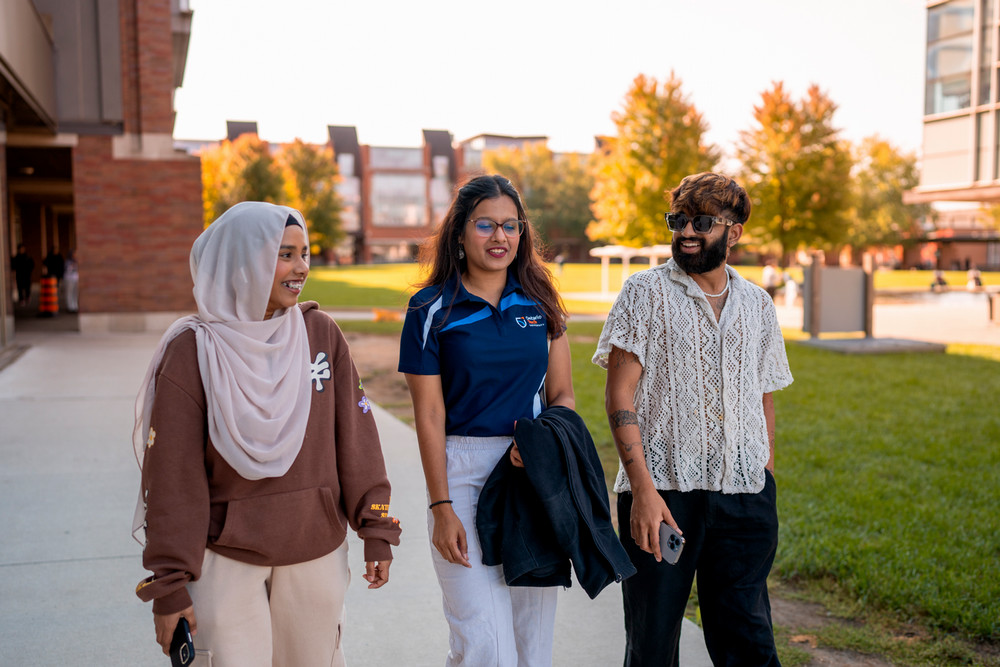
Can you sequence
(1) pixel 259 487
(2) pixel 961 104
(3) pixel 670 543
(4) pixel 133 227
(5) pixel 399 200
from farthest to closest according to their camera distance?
(5) pixel 399 200 → (2) pixel 961 104 → (4) pixel 133 227 → (3) pixel 670 543 → (1) pixel 259 487

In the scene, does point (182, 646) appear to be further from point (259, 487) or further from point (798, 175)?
point (798, 175)

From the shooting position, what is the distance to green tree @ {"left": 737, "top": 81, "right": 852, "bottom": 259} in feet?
117

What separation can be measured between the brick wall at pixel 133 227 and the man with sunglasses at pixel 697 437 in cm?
1594

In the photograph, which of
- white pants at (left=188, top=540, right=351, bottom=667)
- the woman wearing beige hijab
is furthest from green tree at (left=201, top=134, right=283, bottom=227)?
white pants at (left=188, top=540, right=351, bottom=667)

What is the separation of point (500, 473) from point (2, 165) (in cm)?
1570

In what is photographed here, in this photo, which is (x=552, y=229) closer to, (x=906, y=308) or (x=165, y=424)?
(x=906, y=308)

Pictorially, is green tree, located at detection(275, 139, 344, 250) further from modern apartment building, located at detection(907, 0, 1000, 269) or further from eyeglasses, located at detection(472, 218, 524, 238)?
eyeglasses, located at detection(472, 218, 524, 238)

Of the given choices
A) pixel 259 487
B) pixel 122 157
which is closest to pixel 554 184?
pixel 122 157

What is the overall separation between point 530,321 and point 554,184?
286 feet

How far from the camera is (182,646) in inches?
82.2

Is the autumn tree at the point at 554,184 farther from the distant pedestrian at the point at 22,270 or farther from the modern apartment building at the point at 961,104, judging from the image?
the distant pedestrian at the point at 22,270

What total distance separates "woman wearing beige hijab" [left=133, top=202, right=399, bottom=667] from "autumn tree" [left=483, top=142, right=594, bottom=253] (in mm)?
84139

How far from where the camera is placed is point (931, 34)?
94.1ft

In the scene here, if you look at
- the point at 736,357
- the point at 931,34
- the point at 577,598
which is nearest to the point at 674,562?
the point at 736,357
